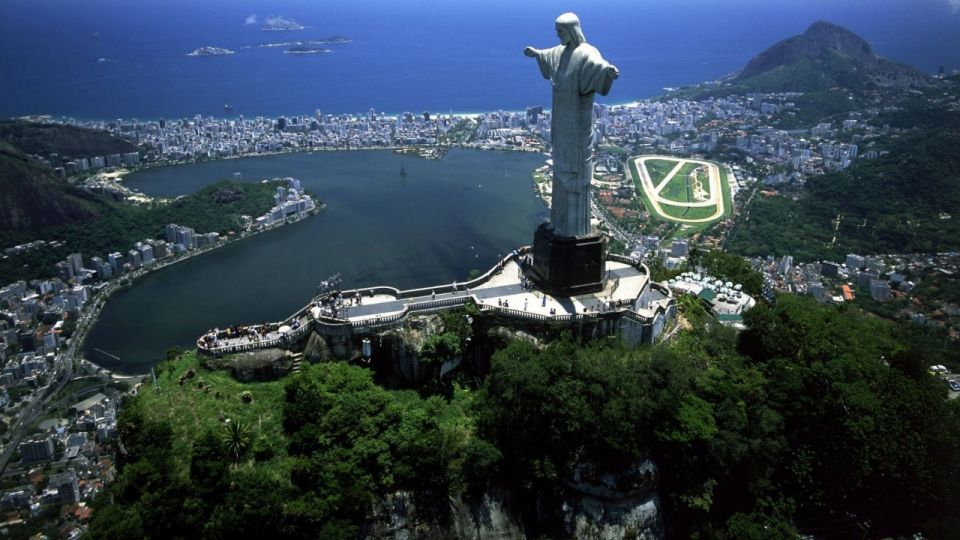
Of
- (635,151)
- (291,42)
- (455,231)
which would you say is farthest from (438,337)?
(291,42)

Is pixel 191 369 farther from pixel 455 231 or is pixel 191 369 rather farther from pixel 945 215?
pixel 945 215

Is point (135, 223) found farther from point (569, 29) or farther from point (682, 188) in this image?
point (682, 188)

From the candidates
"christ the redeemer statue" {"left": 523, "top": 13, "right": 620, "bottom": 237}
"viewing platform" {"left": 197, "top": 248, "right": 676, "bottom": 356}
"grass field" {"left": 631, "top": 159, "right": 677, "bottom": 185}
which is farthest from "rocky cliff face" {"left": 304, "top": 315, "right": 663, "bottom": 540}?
"grass field" {"left": 631, "top": 159, "right": 677, "bottom": 185}

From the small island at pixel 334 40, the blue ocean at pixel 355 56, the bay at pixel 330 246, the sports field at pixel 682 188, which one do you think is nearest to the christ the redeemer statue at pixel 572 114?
the bay at pixel 330 246

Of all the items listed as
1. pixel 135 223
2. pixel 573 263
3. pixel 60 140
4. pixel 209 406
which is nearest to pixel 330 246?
pixel 135 223

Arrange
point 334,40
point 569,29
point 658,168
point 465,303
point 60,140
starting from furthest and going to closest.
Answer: point 334,40, point 60,140, point 658,168, point 465,303, point 569,29

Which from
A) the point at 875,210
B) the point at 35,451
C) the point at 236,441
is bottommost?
the point at 35,451
